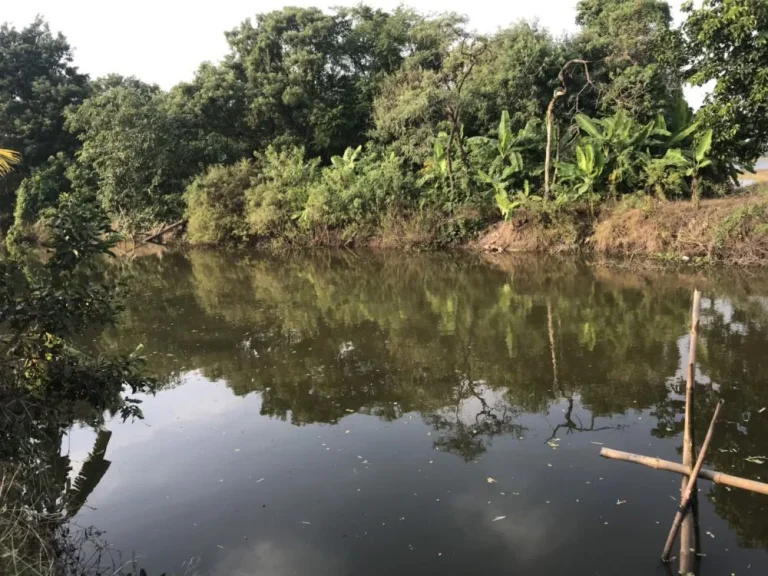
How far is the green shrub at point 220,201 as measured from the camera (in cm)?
2386

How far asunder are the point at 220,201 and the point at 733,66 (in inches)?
721

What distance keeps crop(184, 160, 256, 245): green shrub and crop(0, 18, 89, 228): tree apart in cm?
1112

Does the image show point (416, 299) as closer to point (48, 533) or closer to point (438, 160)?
point (438, 160)

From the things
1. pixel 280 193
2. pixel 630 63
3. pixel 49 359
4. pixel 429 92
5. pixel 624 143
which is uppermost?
pixel 630 63

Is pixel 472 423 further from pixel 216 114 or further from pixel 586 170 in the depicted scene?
pixel 216 114

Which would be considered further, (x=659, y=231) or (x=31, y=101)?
(x=31, y=101)

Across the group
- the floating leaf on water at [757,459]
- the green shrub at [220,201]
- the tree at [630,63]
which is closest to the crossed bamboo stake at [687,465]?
the floating leaf on water at [757,459]

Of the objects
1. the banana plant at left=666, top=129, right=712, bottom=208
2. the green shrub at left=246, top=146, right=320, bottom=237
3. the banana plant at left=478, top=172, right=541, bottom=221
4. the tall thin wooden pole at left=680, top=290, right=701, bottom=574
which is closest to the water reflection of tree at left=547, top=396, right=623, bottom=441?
the tall thin wooden pole at left=680, top=290, right=701, bottom=574

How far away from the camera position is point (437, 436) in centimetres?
644

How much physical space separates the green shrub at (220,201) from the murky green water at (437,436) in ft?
40.0

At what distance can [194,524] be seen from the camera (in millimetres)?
5055

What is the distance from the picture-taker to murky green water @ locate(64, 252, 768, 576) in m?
4.57

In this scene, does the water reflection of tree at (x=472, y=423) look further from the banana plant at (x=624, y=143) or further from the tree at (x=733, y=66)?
the banana plant at (x=624, y=143)

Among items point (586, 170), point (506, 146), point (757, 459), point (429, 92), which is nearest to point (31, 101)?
point (429, 92)
